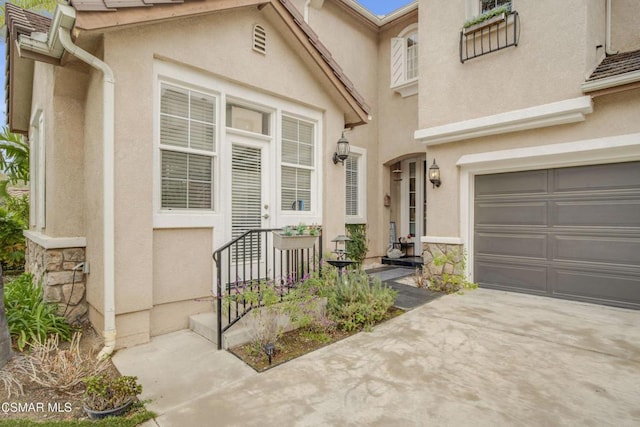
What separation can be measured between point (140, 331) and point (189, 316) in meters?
0.63

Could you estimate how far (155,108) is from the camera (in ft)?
13.5

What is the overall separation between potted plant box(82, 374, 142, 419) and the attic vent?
15.1 feet

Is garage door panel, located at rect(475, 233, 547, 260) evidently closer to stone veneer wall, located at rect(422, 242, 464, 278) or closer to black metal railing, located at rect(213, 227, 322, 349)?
stone veneer wall, located at rect(422, 242, 464, 278)

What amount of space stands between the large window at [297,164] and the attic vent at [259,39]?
1.07 metres

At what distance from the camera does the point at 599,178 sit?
211 inches

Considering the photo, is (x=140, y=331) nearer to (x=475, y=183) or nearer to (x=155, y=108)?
(x=155, y=108)

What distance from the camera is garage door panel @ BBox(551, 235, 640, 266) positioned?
509 cm

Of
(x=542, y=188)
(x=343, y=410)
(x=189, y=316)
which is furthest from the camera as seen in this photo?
(x=542, y=188)

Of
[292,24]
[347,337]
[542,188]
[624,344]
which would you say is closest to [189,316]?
[347,337]

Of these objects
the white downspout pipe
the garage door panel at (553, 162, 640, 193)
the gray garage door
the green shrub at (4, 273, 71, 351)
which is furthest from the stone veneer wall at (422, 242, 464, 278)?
the green shrub at (4, 273, 71, 351)

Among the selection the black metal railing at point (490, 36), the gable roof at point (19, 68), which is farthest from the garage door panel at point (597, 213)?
the gable roof at point (19, 68)

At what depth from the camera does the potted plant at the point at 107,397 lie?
2.49 metres

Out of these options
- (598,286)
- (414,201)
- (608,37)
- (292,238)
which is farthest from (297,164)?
(608,37)

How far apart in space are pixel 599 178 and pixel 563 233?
3.39 feet
